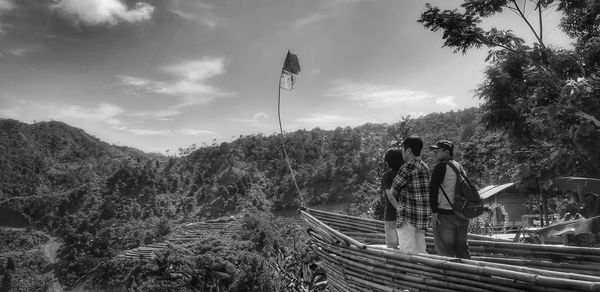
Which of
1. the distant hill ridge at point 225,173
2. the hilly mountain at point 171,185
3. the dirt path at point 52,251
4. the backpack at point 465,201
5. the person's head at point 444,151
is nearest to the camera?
the backpack at point 465,201

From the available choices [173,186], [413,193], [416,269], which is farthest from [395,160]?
[173,186]

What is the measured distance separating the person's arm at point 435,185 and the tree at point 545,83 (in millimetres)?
2450

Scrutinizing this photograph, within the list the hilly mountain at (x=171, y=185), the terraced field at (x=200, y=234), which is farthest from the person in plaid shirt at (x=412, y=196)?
the hilly mountain at (x=171, y=185)

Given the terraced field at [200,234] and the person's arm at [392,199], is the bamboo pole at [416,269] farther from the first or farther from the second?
the terraced field at [200,234]

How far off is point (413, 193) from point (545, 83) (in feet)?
16.1

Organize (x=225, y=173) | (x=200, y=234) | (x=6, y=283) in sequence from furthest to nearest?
(x=225, y=173), (x=6, y=283), (x=200, y=234)

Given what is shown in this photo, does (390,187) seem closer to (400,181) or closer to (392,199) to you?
(392,199)

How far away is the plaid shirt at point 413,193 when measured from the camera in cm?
298

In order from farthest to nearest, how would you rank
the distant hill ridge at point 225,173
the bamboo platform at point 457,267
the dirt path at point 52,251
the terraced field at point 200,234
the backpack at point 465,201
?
the distant hill ridge at point 225,173, the dirt path at point 52,251, the terraced field at point 200,234, the backpack at point 465,201, the bamboo platform at point 457,267

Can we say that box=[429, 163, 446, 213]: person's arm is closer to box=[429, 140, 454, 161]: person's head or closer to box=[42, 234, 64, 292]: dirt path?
box=[429, 140, 454, 161]: person's head

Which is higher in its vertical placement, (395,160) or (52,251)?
(395,160)

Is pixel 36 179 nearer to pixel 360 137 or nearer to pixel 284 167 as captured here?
pixel 284 167

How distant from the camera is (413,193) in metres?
3.01

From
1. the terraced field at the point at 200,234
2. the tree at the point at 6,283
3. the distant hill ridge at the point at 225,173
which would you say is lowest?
the tree at the point at 6,283
